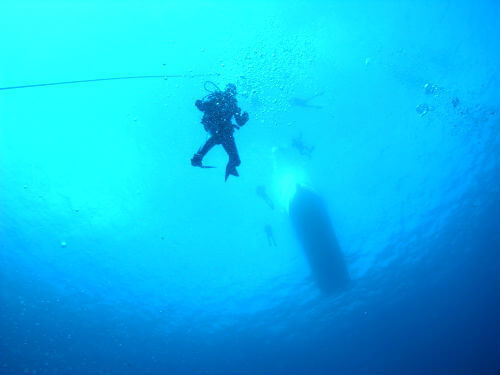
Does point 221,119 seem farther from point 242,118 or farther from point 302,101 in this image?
point 302,101

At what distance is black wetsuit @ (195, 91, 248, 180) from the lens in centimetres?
698

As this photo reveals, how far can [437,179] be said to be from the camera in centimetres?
2075

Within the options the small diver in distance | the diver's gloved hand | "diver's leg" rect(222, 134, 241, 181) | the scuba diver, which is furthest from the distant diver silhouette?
the diver's gloved hand

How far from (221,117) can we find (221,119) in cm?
4

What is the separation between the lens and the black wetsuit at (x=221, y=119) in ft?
22.9

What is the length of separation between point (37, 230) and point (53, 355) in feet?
62.6

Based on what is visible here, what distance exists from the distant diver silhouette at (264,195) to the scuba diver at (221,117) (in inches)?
463

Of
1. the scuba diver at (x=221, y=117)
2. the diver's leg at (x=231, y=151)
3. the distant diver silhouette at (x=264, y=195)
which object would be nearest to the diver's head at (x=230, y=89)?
the scuba diver at (x=221, y=117)

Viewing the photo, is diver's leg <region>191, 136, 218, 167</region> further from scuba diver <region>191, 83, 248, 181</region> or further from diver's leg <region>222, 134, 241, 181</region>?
diver's leg <region>222, 134, 241, 181</region>

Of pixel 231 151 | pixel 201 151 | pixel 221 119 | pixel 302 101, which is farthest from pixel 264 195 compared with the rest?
pixel 221 119

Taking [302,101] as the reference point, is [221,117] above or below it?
below

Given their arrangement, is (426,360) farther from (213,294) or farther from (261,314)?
(213,294)

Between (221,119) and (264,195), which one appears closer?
(221,119)

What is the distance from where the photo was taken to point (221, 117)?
23.2 feet
